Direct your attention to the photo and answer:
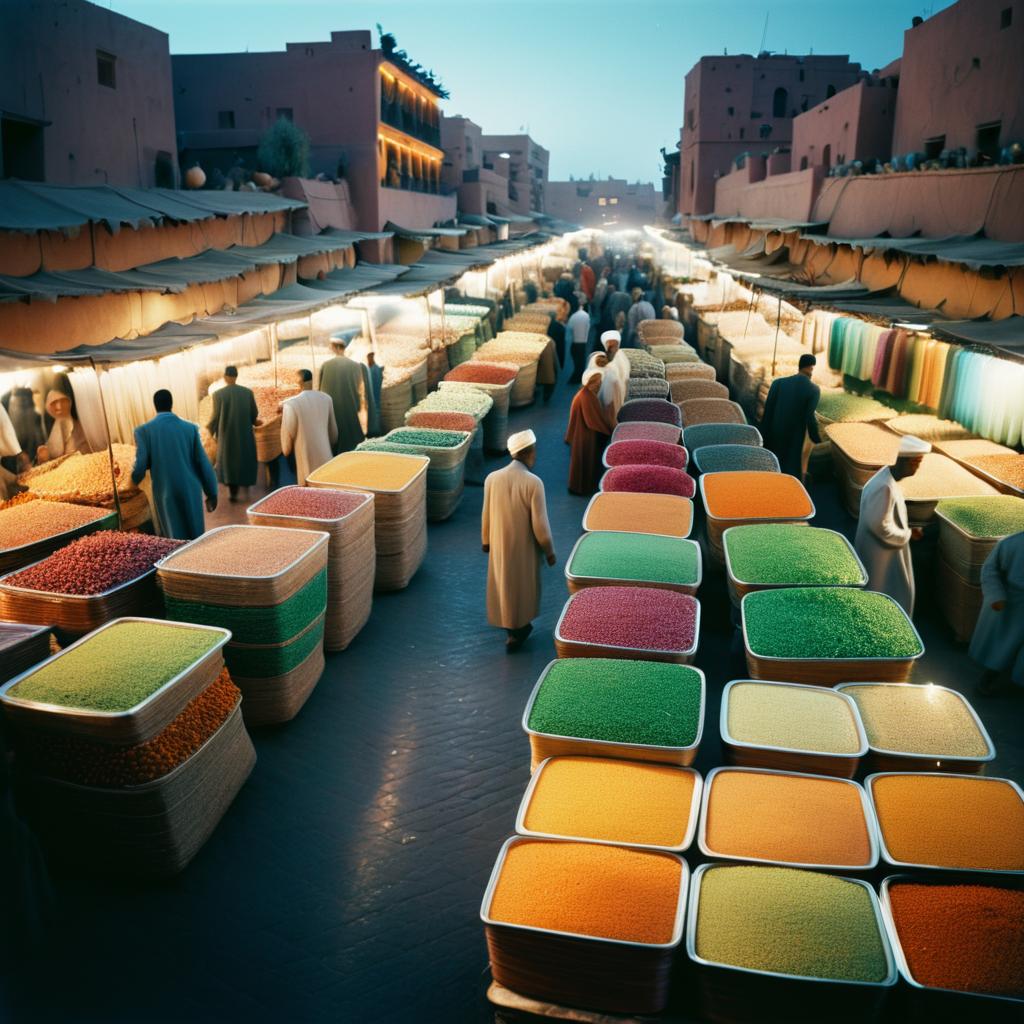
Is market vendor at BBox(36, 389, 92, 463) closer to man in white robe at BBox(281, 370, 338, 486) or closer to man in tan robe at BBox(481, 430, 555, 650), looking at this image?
man in white robe at BBox(281, 370, 338, 486)

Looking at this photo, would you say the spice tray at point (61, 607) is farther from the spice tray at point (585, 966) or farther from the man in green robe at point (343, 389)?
the man in green robe at point (343, 389)

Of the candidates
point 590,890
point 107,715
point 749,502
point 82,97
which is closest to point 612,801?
point 590,890

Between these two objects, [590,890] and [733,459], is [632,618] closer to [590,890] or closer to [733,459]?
[590,890]

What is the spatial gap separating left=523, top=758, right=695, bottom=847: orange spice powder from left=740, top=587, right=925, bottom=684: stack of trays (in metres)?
1.04

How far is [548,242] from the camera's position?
32.7m

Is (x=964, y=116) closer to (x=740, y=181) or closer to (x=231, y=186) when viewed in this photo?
(x=231, y=186)

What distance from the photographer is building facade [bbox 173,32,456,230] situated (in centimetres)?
2077

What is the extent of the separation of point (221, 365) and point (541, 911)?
904cm

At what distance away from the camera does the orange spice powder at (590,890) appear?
295 centimetres

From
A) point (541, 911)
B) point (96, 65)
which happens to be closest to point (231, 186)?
point (96, 65)

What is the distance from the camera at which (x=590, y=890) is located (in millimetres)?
3080

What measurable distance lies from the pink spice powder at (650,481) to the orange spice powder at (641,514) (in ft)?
0.89

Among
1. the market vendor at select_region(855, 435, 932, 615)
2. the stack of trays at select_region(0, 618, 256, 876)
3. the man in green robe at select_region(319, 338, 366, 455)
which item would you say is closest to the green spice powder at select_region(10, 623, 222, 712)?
the stack of trays at select_region(0, 618, 256, 876)

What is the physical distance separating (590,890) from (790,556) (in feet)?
10.0
